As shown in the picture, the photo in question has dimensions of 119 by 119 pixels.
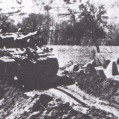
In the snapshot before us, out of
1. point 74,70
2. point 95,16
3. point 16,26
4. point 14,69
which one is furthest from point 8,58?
point 95,16

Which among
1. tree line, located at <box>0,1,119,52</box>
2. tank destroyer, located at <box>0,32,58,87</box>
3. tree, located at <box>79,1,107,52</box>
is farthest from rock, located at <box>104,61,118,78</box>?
tree, located at <box>79,1,107,52</box>

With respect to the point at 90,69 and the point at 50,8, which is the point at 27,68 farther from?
the point at 50,8

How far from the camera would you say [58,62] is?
1364 centimetres

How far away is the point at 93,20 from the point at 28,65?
628cm

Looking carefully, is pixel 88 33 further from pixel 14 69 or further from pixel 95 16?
pixel 14 69

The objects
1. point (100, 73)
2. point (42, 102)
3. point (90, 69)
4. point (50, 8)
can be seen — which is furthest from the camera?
point (50, 8)

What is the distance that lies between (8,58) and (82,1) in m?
6.74

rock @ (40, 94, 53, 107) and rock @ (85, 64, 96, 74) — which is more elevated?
rock @ (40, 94, 53, 107)

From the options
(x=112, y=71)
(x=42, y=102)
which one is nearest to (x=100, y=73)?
(x=112, y=71)

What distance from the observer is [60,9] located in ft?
62.1

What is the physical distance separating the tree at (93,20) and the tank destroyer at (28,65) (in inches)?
179

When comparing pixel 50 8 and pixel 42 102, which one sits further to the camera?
pixel 50 8

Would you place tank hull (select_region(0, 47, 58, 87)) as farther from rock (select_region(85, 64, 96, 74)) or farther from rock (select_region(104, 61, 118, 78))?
rock (select_region(104, 61, 118, 78))

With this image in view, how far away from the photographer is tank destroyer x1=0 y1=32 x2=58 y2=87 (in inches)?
457
